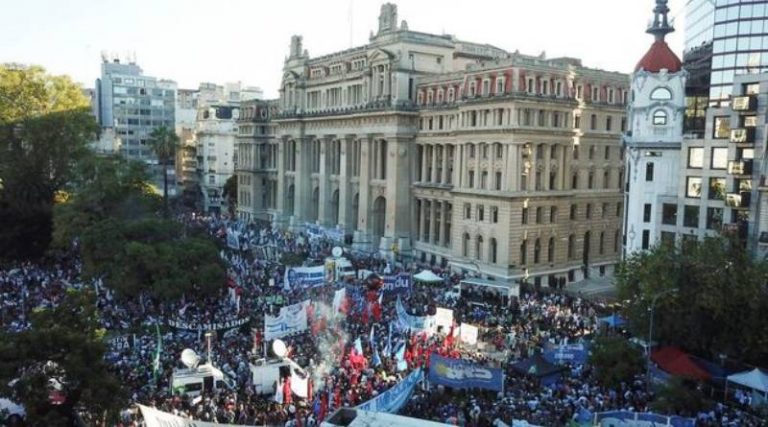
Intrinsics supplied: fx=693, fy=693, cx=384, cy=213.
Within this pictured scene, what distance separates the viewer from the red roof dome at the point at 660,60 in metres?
50.2

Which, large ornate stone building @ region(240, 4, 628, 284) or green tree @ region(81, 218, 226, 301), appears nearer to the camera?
green tree @ region(81, 218, 226, 301)

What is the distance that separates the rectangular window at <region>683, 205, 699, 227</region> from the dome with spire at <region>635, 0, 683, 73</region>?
33.6ft

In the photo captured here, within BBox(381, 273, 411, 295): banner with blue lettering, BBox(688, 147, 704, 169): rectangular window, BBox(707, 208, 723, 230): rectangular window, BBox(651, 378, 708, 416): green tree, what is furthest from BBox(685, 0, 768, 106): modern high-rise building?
BBox(651, 378, 708, 416): green tree

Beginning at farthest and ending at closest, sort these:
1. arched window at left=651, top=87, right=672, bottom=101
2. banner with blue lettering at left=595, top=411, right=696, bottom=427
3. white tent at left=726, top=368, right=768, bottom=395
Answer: arched window at left=651, top=87, right=672, bottom=101 → white tent at left=726, top=368, right=768, bottom=395 → banner with blue lettering at left=595, top=411, right=696, bottom=427

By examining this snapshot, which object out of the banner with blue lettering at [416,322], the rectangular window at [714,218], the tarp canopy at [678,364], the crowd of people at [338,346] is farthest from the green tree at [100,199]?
the rectangular window at [714,218]

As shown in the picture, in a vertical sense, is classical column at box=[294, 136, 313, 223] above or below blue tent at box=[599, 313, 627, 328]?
above

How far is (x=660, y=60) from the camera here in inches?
1982

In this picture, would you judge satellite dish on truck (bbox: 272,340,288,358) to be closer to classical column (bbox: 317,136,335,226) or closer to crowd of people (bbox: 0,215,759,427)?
crowd of people (bbox: 0,215,759,427)

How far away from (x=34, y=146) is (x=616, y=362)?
5905cm

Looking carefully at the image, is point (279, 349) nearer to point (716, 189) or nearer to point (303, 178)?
point (716, 189)

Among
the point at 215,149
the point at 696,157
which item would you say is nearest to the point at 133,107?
the point at 215,149

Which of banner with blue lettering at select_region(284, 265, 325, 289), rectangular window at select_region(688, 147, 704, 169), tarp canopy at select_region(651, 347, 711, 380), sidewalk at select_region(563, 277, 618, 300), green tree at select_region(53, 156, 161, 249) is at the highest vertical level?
rectangular window at select_region(688, 147, 704, 169)

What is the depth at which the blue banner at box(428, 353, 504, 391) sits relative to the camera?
2847 centimetres

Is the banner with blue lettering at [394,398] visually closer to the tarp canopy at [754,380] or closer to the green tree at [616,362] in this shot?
the green tree at [616,362]
